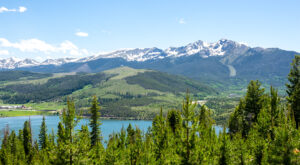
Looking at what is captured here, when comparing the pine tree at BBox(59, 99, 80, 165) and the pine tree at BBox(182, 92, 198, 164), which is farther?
the pine tree at BBox(182, 92, 198, 164)

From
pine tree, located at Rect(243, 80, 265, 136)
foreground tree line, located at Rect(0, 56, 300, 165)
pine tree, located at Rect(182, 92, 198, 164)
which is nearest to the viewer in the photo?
foreground tree line, located at Rect(0, 56, 300, 165)

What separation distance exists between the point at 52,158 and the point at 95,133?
39.4 meters

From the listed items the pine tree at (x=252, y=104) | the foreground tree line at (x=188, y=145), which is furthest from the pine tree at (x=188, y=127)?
the pine tree at (x=252, y=104)

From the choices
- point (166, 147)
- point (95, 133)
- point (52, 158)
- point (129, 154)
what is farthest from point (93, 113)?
point (52, 158)

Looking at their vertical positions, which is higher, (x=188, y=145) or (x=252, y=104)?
(x=252, y=104)

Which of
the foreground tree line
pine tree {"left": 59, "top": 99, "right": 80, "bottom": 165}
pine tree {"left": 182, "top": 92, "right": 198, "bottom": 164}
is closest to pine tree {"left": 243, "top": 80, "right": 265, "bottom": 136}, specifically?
the foreground tree line

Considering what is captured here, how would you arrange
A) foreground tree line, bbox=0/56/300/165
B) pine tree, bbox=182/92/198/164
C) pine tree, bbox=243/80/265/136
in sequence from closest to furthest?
1. foreground tree line, bbox=0/56/300/165
2. pine tree, bbox=182/92/198/164
3. pine tree, bbox=243/80/265/136

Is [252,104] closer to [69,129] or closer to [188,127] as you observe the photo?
[188,127]

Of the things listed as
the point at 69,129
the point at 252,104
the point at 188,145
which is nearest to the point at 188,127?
the point at 188,145

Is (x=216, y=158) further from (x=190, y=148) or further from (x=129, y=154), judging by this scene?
(x=129, y=154)

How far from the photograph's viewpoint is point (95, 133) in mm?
66938

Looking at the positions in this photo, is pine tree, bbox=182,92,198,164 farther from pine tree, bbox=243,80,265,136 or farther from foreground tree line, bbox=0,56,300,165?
pine tree, bbox=243,80,265,136

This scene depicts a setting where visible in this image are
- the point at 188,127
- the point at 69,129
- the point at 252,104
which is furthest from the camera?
the point at 252,104

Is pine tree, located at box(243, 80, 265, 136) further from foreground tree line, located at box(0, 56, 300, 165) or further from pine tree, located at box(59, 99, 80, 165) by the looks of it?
pine tree, located at box(59, 99, 80, 165)
